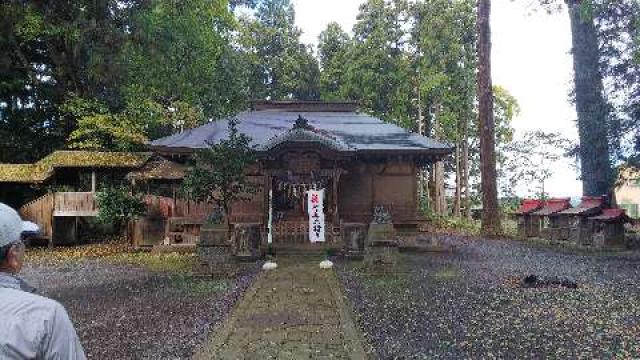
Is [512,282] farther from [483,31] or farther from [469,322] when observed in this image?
[483,31]

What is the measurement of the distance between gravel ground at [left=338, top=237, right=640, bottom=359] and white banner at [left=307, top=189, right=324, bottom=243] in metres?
2.33

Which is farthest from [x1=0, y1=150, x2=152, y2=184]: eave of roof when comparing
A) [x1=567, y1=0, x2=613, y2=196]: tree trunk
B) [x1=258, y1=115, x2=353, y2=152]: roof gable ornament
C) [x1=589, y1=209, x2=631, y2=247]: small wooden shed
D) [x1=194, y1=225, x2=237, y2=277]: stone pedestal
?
[x1=589, y1=209, x2=631, y2=247]: small wooden shed

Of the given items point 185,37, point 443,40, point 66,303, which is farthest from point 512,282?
point 443,40

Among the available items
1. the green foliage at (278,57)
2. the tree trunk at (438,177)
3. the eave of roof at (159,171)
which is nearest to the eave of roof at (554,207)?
the tree trunk at (438,177)

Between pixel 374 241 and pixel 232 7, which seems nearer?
pixel 374 241

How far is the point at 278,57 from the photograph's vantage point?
125 feet

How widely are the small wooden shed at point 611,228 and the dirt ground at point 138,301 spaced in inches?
434

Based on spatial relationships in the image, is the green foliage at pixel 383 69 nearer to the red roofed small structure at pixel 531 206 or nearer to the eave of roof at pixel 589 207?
the red roofed small structure at pixel 531 206

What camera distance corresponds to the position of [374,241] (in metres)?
11.9

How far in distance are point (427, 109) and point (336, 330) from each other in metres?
29.4

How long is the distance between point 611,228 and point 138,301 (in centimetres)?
Result: 1398

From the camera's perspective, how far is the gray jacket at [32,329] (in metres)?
1.91

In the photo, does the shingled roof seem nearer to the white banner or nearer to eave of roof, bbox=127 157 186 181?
eave of roof, bbox=127 157 186 181

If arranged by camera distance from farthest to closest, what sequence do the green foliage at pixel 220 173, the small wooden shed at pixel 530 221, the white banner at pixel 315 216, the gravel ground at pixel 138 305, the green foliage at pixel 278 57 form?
the green foliage at pixel 278 57 → the small wooden shed at pixel 530 221 → the white banner at pixel 315 216 → the green foliage at pixel 220 173 → the gravel ground at pixel 138 305
